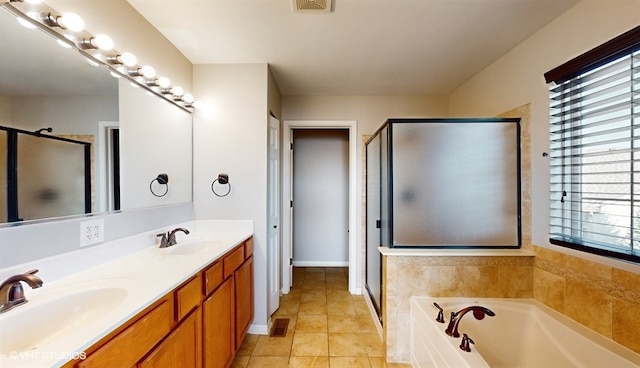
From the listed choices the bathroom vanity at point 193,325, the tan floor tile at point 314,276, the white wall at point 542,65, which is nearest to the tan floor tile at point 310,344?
the bathroom vanity at point 193,325

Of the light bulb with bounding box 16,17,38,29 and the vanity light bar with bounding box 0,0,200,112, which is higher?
the vanity light bar with bounding box 0,0,200,112

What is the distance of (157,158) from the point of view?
185cm

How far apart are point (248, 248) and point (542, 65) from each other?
2478 millimetres

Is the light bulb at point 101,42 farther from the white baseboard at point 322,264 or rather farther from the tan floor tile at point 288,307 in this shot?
the white baseboard at point 322,264

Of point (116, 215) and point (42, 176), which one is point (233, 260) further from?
point (42, 176)

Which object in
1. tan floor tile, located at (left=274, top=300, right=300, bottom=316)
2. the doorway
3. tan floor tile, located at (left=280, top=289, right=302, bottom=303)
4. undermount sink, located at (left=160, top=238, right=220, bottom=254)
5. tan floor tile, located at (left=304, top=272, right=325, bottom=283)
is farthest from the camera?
the doorway

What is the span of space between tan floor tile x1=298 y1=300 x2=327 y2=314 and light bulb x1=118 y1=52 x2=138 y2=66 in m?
2.44

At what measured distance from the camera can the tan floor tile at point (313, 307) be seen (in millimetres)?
2632

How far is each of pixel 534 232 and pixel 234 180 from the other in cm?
231

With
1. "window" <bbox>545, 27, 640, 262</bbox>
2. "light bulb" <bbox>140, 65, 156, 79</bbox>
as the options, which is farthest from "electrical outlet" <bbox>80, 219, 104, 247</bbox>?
"window" <bbox>545, 27, 640, 262</bbox>

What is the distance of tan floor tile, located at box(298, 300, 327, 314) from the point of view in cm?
263

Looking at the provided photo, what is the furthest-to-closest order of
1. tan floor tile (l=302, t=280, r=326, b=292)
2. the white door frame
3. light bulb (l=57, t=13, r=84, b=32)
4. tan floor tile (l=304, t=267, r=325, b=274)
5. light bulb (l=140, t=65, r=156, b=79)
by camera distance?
tan floor tile (l=304, t=267, r=325, b=274) → tan floor tile (l=302, t=280, r=326, b=292) → the white door frame → light bulb (l=140, t=65, r=156, b=79) → light bulb (l=57, t=13, r=84, b=32)

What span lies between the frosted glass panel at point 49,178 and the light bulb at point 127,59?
0.55 meters

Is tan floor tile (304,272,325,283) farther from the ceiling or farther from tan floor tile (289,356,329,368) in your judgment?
the ceiling
